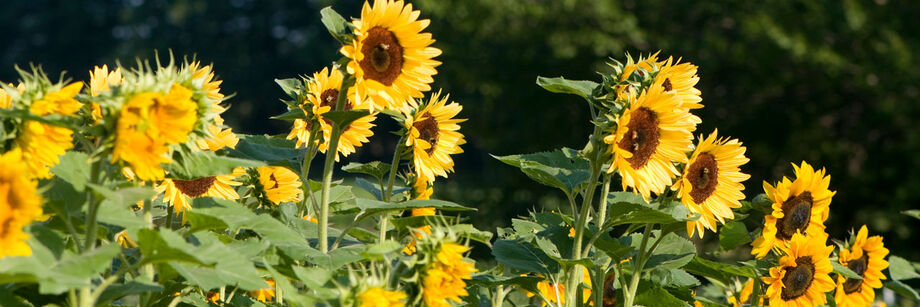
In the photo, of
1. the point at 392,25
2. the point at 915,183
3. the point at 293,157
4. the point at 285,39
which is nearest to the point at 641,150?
the point at 392,25

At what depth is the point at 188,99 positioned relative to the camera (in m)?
1.21

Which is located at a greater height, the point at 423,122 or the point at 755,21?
the point at 755,21

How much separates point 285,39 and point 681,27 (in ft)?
76.2

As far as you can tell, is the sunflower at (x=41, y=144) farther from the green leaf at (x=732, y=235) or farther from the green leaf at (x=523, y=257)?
the green leaf at (x=732, y=235)

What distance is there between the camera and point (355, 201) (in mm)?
1805

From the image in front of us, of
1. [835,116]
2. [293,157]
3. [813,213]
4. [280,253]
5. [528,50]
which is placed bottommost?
[280,253]

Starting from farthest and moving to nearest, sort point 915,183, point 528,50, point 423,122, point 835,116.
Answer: point 528,50
point 835,116
point 915,183
point 423,122

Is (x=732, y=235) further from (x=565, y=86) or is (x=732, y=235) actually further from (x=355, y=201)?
(x=355, y=201)

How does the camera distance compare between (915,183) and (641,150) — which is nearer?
(641,150)

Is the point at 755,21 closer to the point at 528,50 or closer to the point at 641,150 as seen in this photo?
the point at 528,50

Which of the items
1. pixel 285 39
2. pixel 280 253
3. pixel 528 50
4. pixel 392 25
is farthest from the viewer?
pixel 285 39

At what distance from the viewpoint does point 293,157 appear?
5.60ft

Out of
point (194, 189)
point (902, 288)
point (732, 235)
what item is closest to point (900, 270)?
point (902, 288)

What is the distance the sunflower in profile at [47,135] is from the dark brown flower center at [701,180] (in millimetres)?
1107
